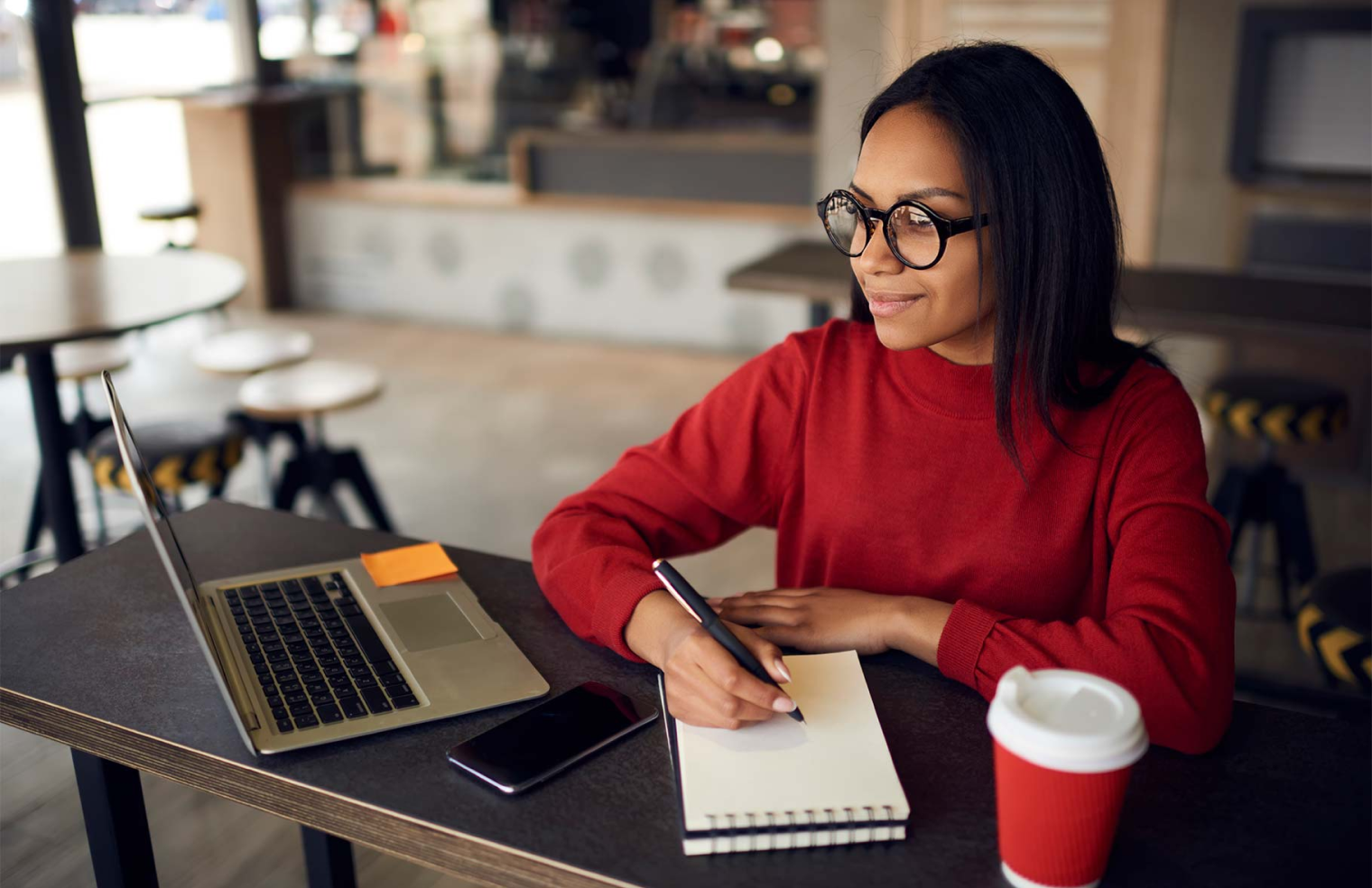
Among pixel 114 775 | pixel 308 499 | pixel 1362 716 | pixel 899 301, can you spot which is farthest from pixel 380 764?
pixel 308 499

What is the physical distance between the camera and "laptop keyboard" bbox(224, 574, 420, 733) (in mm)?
955

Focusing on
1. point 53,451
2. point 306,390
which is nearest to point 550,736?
point 53,451

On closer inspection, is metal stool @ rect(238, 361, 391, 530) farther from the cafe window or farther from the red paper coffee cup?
the cafe window

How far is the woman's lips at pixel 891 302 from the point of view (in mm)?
1093

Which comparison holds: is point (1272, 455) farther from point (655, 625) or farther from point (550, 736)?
point (550, 736)

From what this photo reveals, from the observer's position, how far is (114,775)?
1061 millimetres

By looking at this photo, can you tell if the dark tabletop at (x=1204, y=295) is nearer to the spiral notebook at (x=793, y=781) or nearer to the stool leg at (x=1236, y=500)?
the stool leg at (x=1236, y=500)

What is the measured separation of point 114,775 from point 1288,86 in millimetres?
3682

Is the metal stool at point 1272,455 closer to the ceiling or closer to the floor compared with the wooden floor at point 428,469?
closer to the ceiling

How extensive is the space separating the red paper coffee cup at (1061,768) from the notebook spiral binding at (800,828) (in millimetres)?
85

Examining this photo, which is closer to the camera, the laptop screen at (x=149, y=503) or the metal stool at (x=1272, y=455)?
the laptop screen at (x=149, y=503)

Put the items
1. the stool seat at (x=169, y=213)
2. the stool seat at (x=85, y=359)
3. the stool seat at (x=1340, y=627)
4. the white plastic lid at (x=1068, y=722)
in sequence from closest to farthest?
1. the white plastic lid at (x=1068, y=722)
2. the stool seat at (x=1340, y=627)
3. the stool seat at (x=85, y=359)
4. the stool seat at (x=169, y=213)

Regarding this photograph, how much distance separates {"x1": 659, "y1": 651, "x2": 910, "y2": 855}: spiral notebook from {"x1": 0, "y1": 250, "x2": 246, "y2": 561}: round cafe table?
173cm

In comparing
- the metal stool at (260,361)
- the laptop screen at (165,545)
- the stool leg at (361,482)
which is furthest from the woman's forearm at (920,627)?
the metal stool at (260,361)
